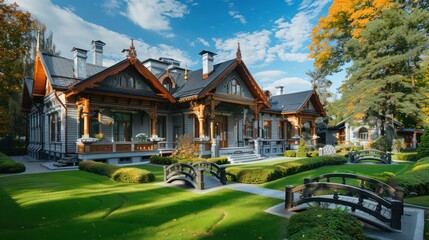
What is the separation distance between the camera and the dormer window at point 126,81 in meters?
17.5

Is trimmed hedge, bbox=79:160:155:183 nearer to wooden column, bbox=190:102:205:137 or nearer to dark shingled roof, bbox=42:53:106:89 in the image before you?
wooden column, bbox=190:102:205:137

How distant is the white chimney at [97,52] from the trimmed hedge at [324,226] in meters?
22.7

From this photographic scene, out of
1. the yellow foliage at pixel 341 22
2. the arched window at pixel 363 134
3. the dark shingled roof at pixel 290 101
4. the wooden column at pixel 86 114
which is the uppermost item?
the yellow foliage at pixel 341 22

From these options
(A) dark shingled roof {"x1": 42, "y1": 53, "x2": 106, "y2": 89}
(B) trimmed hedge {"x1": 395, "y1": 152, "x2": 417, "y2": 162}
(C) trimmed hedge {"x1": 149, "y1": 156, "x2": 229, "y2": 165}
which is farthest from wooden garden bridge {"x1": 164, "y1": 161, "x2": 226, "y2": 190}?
(B) trimmed hedge {"x1": 395, "y1": 152, "x2": 417, "y2": 162}

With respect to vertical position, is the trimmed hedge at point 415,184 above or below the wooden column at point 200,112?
below

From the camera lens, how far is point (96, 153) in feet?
51.7

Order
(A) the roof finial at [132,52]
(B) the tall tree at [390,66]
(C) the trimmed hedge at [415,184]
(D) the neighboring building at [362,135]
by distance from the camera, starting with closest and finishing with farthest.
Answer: (C) the trimmed hedge at [415,184]
(A) the roof finial at [132,52]
(B) the tall tree at [390,66]
(D) the neighboring building at [362,135]

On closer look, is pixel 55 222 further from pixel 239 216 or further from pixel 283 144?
pixel 283 144

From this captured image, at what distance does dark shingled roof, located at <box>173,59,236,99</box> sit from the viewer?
1858cm

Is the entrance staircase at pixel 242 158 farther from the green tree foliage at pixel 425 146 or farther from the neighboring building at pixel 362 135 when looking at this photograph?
the neighboring building at pixel 362 135

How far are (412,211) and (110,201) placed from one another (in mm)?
7918

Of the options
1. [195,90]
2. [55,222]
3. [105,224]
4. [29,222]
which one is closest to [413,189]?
[105,224]

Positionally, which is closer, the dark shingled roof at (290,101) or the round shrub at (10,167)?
the round shrub at (10,167)

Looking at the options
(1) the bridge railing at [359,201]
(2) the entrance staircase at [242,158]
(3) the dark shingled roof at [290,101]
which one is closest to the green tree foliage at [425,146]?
(2) the entrance staircase at [242,158]
